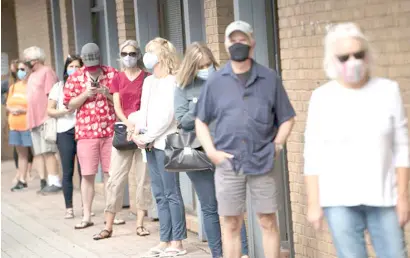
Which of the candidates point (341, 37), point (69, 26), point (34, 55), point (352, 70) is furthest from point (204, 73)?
point (69, 26)

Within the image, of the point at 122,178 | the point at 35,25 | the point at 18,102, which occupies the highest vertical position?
the point at 35,25

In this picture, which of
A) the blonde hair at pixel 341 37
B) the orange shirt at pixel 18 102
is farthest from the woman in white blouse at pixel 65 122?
the blonde hair at pixel 341 37

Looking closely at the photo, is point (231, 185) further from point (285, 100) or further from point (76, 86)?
point (76, 86)

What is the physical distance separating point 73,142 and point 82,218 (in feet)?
3.10

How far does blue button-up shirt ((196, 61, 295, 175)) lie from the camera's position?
6781 millimetres

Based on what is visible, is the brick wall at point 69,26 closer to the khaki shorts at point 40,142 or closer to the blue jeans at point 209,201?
the khaki shorts at point 40,142

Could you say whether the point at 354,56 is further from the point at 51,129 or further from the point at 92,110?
the point at 51,129

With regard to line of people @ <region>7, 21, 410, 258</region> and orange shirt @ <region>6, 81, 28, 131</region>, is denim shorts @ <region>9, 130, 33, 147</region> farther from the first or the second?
line of people @ <region>7, 21, 410, 258</region>

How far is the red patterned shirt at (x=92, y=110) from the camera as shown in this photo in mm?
10656

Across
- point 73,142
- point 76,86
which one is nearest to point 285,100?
point 76,86

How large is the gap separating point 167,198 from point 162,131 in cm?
64

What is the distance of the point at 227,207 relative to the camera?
702 centimetres

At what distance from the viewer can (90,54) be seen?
34.3ft

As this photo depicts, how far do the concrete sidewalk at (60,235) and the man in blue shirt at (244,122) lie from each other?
8.05ft
